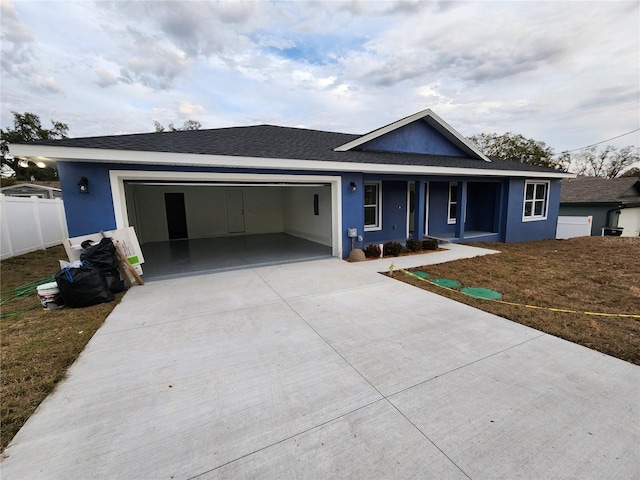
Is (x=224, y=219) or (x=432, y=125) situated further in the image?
(x=224, y=219)

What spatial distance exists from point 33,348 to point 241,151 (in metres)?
4.89

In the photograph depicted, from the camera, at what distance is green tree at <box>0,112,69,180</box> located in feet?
95.3

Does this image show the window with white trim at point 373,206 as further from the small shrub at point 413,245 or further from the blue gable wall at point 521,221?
the blue gable wall at point 521,221

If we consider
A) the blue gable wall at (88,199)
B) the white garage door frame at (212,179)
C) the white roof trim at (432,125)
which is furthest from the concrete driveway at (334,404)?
the white roof trim at (432,125)

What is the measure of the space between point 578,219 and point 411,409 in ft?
63.1

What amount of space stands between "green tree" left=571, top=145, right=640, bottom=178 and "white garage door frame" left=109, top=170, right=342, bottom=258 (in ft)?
142

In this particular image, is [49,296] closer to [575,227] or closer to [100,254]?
[100,254]

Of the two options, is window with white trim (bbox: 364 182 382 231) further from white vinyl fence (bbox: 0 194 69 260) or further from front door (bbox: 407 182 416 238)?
white vinyl fence (bbox: 0 194 69 260)

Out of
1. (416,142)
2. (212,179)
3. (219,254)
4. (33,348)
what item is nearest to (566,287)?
(416,142)

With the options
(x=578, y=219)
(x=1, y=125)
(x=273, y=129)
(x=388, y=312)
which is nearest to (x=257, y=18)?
(x=273, y=129)

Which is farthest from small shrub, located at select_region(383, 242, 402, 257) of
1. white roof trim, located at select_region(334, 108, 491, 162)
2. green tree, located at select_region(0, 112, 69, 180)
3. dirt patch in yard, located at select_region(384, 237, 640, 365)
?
green tree, located at select_region(0, 112, 69, 180)

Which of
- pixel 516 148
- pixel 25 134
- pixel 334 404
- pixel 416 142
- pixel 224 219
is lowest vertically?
pixel 334 404

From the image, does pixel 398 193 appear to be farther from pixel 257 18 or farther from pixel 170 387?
pixel 170 387

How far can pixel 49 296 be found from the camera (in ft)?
14.3
